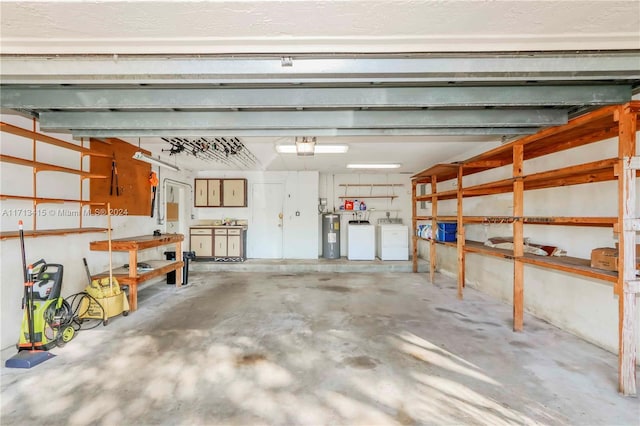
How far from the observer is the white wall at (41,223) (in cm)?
265

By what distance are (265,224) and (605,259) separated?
633 cm

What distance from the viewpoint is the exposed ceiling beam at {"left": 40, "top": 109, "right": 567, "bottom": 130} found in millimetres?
2795

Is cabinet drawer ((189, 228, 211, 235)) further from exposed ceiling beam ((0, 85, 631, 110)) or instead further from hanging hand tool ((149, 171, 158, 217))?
exposed ceiling beam ((0, 85, 631, 110))

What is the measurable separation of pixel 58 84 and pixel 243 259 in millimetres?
5070

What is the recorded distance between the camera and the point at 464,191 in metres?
4.09

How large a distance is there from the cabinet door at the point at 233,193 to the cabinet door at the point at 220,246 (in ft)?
2.92

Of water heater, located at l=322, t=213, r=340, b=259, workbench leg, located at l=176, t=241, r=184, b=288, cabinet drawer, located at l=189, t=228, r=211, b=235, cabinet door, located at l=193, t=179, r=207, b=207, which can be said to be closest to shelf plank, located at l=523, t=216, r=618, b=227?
water heater, located at l=322, t=213, r=340, b=259

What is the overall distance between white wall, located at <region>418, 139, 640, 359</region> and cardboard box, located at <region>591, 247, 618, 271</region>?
0.42 metres

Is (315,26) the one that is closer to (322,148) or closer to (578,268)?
(578,268)

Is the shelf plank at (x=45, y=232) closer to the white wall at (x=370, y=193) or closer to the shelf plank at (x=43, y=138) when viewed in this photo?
the shelf plank at (x=43, y=138)

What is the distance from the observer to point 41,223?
3.02 meters

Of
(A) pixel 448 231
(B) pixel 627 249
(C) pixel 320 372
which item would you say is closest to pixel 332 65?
(C) pixel 320 372

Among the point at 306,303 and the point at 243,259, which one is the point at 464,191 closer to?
the point at 306,303

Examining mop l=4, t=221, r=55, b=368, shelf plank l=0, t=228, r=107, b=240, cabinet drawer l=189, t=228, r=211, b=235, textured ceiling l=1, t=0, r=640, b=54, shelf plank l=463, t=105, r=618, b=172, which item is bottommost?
mop l=4, t=221, r=55, b=368
